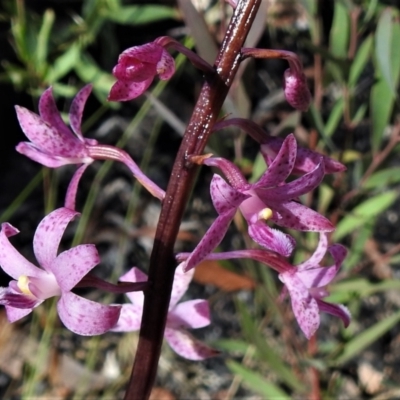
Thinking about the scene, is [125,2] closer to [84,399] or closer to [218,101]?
[84,399]

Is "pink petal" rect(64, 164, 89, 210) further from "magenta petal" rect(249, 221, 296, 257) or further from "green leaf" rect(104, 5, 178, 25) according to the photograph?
"green leaf" rect(104, 5, 178, 25)

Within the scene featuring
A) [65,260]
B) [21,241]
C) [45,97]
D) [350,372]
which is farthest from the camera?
[21,241]

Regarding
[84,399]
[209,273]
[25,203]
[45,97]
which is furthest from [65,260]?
[25,203]

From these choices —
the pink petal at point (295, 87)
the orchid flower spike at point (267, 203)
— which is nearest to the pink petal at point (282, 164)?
the orchid flower spike at point (267, 203)

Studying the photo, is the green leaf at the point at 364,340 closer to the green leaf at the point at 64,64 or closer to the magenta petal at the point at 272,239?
the magenta petal at the point at 272,239

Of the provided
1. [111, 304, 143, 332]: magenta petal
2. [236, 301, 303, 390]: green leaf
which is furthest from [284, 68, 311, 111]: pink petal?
[236, 301, 303, 390]: green leaf
